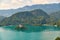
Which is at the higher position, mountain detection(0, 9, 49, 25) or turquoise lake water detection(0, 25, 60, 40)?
mountain detection(0, 9, 49, 25)

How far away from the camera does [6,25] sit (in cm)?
191

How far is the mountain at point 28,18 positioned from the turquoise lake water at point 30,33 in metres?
0.07

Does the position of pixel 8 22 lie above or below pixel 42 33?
above

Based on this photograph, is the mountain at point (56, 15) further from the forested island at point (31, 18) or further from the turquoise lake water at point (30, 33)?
the turquoise lake water at point (30, 33)

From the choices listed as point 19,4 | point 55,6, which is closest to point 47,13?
point 55,6

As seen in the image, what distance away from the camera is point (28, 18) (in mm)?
1935

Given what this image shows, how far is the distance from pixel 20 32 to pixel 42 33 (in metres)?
0.29

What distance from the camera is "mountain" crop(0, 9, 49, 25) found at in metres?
1.92

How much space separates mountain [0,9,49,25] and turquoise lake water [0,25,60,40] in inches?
2.7

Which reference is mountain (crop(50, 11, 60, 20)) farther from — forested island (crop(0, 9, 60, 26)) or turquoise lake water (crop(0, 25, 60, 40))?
turquoise lake water (crop(0, 25, 60, 40))

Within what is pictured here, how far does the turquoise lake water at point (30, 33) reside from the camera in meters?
1.87

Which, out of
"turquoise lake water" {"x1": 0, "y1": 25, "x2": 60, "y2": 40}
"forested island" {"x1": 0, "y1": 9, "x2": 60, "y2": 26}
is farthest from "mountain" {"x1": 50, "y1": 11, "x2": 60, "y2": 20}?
"turquoise lake water" {"x1": 0, "y1": 25, "x2": 60, "y2": 40}

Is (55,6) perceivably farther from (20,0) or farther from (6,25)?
(6,25)

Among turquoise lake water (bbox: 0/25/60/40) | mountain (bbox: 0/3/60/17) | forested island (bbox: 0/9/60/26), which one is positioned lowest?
turquoise lake water (bbox: 0/25/60/40)
